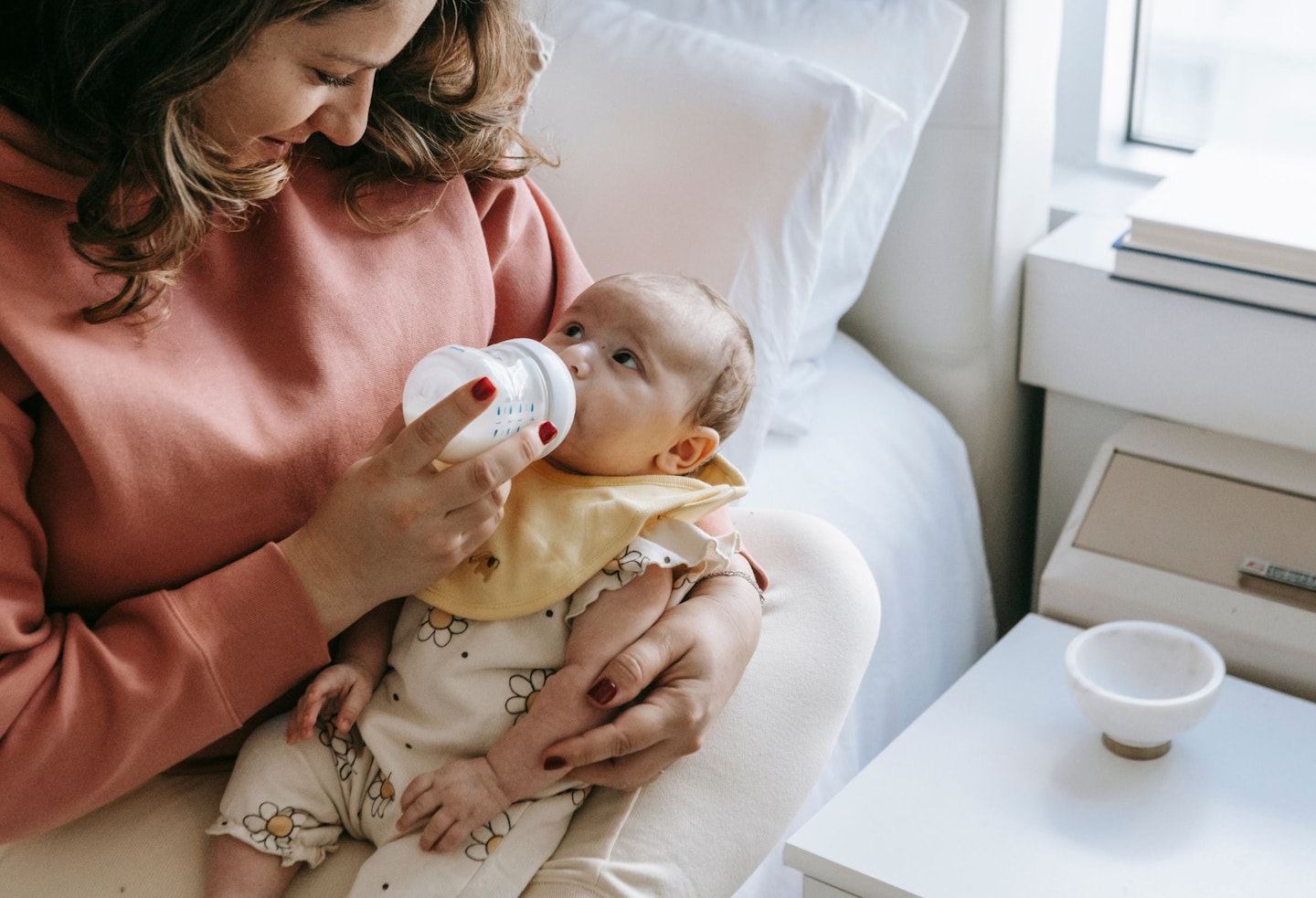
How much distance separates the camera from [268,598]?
2.93 feet

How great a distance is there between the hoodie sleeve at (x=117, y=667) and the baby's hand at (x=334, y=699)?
0.02m

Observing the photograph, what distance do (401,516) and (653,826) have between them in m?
0.30

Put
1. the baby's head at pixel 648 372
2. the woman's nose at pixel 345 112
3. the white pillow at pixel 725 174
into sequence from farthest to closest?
the white pillow at pixel 725 174
the baby's head at pixel 648 372
the woman's nose at pixel 345 112

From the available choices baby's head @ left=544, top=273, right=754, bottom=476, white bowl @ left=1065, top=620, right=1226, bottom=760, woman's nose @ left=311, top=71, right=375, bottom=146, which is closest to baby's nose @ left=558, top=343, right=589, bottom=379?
baby's head @ left=544, top=273, right=754, bottom=476

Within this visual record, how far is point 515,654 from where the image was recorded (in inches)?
37.8

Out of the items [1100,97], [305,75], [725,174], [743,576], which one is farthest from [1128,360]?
[305,75]

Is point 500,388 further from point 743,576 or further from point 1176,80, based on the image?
point 1176,80

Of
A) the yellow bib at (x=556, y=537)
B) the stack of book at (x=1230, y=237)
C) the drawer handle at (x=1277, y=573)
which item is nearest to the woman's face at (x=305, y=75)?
the yellow bib at (x=556, y=537)

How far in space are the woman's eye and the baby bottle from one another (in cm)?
19

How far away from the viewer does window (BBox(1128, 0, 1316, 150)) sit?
1.68 metres

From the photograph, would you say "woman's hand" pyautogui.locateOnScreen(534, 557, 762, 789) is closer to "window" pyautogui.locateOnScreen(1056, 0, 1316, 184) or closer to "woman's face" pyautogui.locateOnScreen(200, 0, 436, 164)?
"woman's face" pyautogui.locateOnScreen(200, 0, 436, 164)

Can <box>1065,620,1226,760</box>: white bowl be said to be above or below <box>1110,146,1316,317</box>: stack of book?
below

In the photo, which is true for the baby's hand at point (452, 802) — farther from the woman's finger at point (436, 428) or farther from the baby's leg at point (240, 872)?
the woman's finger at point (436, 428)

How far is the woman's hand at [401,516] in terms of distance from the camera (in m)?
0.85
